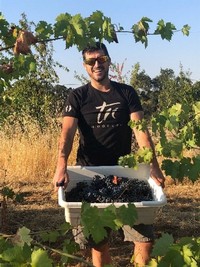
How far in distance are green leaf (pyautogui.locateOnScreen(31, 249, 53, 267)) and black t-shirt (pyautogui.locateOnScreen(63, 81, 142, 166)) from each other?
1.83m

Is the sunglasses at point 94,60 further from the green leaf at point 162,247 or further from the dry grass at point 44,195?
the green leaf at point 162,247

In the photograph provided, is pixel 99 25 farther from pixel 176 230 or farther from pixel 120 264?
pixel 176 230

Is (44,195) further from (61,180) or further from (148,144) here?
(61,180)

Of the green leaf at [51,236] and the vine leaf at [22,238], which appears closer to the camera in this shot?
the vine leaf at [22,238]

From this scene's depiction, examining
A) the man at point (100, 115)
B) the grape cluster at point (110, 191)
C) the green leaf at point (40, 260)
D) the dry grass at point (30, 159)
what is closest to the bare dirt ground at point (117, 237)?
the dry grass at point (30, 159)

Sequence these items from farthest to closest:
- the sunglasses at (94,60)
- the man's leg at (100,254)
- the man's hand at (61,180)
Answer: the sunglasses at (94,60), the man's leg at (100,254), the man's hand at (61,180)

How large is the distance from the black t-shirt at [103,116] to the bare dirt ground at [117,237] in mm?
1011

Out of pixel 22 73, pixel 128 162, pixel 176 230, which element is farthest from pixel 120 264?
pixel 22 73

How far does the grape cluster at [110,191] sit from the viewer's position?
8.36ft

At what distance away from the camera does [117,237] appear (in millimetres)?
4199

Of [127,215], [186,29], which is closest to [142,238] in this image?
[127,215]

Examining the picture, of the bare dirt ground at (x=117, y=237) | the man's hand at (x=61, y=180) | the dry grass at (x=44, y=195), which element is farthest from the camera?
the dry grass at (x=44, y=195)

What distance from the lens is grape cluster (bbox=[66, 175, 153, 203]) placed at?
2.55m

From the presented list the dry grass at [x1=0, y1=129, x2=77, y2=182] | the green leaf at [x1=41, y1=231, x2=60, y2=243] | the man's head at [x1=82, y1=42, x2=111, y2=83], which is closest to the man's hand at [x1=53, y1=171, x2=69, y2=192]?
the man's head at [x1=82, y1=42, x2=111, y2=83]
